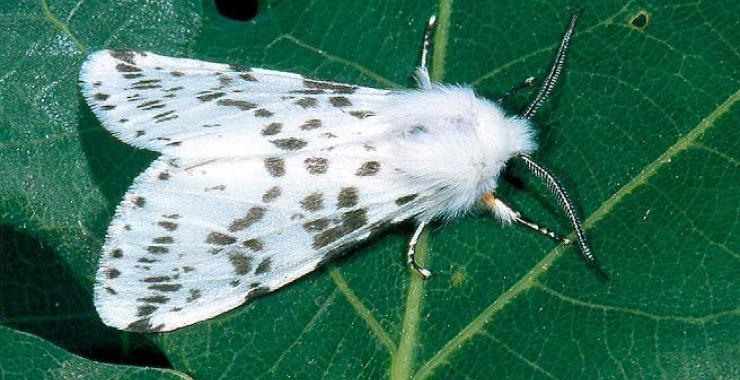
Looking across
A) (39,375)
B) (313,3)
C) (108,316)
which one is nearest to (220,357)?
(108,316)

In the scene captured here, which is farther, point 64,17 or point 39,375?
point 64,17

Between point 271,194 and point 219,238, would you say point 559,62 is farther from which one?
point 219,238

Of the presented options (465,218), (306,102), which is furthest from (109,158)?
(465,218)

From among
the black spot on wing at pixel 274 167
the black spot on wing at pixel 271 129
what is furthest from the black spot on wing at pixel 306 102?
the black spot on wing at pixel 274 167

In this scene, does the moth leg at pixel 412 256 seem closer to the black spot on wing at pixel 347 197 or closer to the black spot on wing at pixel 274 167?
the black spot on wing at pixel 347 197

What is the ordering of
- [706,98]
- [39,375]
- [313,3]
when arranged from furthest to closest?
[313,3] → [706,98] → [39,375]

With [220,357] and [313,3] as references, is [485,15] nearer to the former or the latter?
[313,3]
